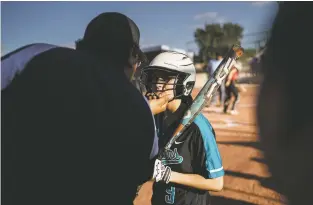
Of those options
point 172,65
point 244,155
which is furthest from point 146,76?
point 244,155

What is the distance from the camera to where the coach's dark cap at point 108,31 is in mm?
1654

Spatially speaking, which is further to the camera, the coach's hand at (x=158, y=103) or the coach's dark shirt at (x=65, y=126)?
the coach's hand at (x=158, y=103)

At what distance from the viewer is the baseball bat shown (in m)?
2.19

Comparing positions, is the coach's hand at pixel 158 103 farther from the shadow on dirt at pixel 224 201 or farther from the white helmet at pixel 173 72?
the shadow on dirt at pixel 224 201

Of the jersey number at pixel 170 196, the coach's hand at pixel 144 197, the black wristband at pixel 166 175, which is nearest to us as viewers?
the black wristband at pixel 166 175

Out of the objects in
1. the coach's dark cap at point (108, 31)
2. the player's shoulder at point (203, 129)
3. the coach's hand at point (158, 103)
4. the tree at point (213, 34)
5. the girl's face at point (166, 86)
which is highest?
the coach's dark cap at point (108, 31)

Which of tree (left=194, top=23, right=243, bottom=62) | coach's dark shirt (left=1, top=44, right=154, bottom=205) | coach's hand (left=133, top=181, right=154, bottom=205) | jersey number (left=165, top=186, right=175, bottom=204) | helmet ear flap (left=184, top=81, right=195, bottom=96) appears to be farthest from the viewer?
tree (left=194, top=23, right=243, bottom=62)

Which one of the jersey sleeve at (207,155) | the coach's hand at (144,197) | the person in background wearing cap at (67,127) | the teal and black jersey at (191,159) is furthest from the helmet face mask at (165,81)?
the coach's hand at (144,197)

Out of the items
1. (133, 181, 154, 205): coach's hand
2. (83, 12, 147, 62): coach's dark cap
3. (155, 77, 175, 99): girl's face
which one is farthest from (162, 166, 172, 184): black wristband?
(133, 181, 154, 205): coach's hand

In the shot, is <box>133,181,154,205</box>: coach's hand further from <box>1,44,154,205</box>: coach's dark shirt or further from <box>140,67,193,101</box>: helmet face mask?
<box>1,44,154,205</box>: coach's dark shirt

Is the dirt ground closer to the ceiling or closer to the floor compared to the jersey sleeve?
closer to the floor

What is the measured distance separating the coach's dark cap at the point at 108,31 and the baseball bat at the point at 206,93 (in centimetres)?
73

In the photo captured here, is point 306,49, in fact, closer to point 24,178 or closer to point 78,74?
point 78,74

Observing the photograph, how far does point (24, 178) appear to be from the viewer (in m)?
1.46
